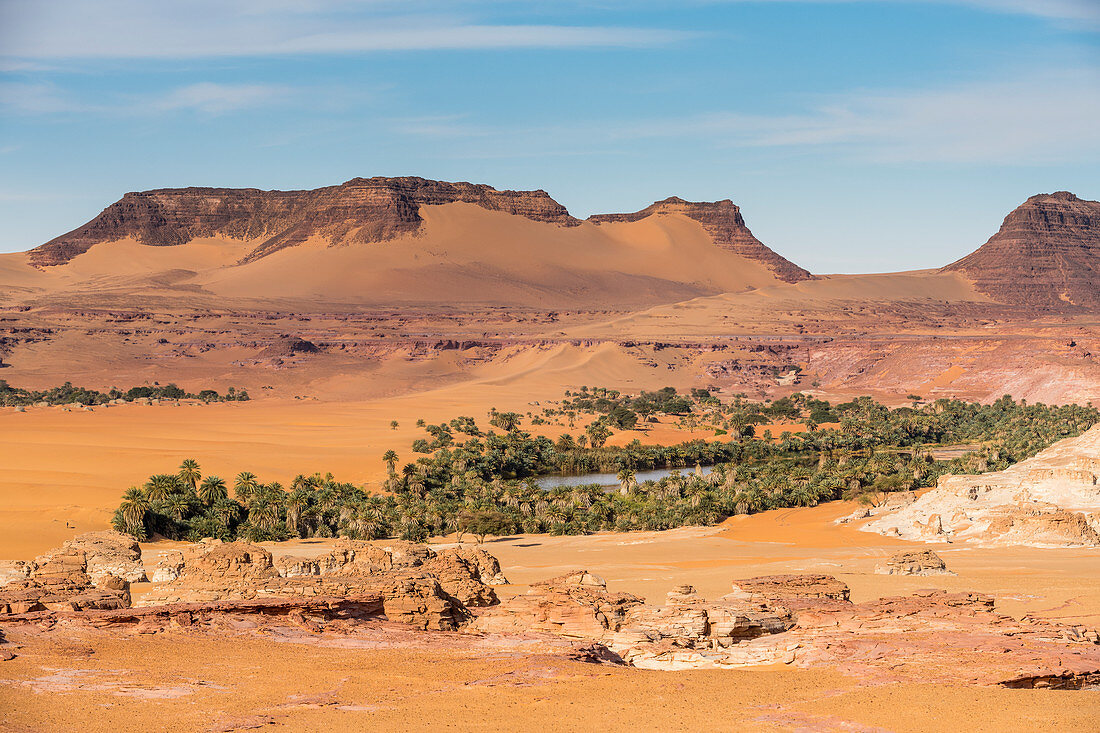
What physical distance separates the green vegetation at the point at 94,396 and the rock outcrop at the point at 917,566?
3677 inches

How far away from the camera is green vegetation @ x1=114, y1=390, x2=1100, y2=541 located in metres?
46.1

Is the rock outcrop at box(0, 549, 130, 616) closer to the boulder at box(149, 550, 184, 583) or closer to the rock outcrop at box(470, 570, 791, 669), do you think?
the boulder at box(149, 550, 184, 583)

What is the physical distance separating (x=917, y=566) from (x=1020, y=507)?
36.0 ft

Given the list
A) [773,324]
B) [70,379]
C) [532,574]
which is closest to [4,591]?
[532,574]

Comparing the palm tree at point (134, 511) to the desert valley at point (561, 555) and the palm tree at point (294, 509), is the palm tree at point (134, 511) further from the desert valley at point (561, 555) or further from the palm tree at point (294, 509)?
the palm tree at point (294, 509)

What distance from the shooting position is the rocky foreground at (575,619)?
53.2 feet

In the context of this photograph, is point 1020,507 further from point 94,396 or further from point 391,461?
point 94,396

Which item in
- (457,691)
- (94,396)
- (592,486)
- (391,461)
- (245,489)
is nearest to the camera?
(457,691)

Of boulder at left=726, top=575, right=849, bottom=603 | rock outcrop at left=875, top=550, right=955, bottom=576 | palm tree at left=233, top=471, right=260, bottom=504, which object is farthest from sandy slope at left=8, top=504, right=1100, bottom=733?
palm tree at left=233, top=471, right=260, bottom=504

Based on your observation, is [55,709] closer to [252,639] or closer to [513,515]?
[252,639]

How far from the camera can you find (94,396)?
112 metres

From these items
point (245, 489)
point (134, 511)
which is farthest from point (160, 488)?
point (134, 511)

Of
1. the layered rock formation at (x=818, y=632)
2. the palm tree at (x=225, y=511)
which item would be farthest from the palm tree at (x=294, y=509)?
the layered rock formation at (x=818, y=632)

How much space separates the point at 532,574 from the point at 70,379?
4701 inches
